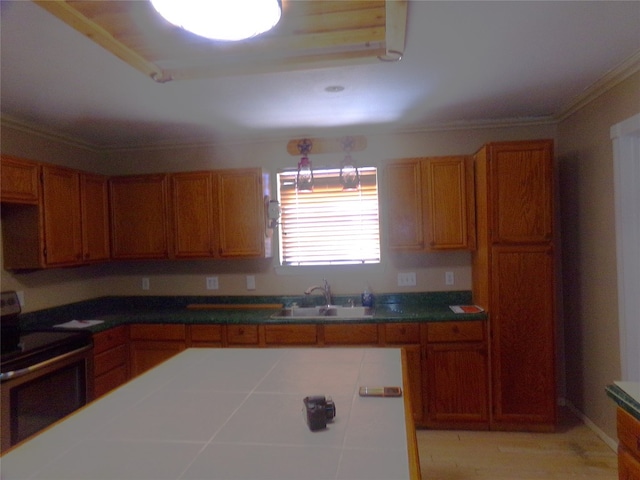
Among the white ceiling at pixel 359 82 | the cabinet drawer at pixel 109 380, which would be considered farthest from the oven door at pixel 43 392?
the white ceiling at pixel 359 82

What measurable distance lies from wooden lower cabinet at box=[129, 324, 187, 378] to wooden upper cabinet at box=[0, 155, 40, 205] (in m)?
1.25

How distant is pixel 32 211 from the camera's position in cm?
292

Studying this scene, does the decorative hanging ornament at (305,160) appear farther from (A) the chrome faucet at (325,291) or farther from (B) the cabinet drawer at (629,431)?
(B) the cabinet drawer at (629,431)

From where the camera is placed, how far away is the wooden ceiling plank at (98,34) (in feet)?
5.08

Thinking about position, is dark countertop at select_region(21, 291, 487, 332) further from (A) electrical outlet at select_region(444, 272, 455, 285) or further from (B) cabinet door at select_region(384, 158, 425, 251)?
(B) cabinet door at select_region(384, 158, 425, 251)

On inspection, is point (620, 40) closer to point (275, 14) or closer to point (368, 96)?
point (368, 96)

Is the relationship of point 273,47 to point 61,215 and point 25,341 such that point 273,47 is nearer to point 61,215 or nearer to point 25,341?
point 61,215

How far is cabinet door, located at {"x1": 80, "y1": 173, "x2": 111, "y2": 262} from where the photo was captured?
336cm

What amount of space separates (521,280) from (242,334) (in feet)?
6.99

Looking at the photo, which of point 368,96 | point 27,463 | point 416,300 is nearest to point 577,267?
point 416,300

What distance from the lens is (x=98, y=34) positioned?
5.78 ft

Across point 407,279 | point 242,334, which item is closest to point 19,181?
point 242,334

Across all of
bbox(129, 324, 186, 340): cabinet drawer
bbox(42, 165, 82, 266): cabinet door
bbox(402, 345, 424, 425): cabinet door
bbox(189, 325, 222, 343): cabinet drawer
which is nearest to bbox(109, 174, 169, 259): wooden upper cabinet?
bbox(42, 165, 82, 266): cabinet door

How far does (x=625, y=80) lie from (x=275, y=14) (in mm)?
2323
